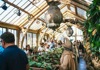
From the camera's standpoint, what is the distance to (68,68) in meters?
4.85

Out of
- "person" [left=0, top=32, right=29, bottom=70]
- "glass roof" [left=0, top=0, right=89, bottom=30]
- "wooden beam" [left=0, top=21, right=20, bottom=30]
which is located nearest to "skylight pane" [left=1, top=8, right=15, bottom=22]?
"glass roof" [left=0, top=0, right=89, bottom=30]

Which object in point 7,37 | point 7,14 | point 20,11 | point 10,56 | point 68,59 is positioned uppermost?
point 20,11

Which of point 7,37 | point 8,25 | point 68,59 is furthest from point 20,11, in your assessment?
point 7,37

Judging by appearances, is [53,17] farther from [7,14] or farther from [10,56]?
[7,14]

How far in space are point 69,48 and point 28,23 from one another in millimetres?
11989

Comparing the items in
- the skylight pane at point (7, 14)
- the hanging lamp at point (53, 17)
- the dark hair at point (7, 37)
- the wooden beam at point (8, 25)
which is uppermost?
the skylight pane at point (7, 14)

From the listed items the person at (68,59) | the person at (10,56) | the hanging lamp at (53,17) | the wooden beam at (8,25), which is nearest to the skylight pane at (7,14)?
the wooden beam at (8,25)

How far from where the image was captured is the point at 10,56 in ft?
8.51

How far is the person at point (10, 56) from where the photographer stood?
101 inches

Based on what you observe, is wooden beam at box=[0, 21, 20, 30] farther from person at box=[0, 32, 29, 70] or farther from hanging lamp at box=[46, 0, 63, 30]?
person at box=[0, 32, 29, 70]

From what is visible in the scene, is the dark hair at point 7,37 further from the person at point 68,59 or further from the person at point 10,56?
the person at point 68,59

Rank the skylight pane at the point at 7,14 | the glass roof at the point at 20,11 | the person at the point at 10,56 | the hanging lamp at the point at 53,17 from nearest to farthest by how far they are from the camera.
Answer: the person at the point at 10,56 < the hanging lamp at the point at 53,17 < the glass roof at the point at 20,11 < the skylight pane at the point at 7,14

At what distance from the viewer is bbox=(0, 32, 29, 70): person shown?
2.57 m

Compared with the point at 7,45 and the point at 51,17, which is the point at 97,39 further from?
the point at 51,17
